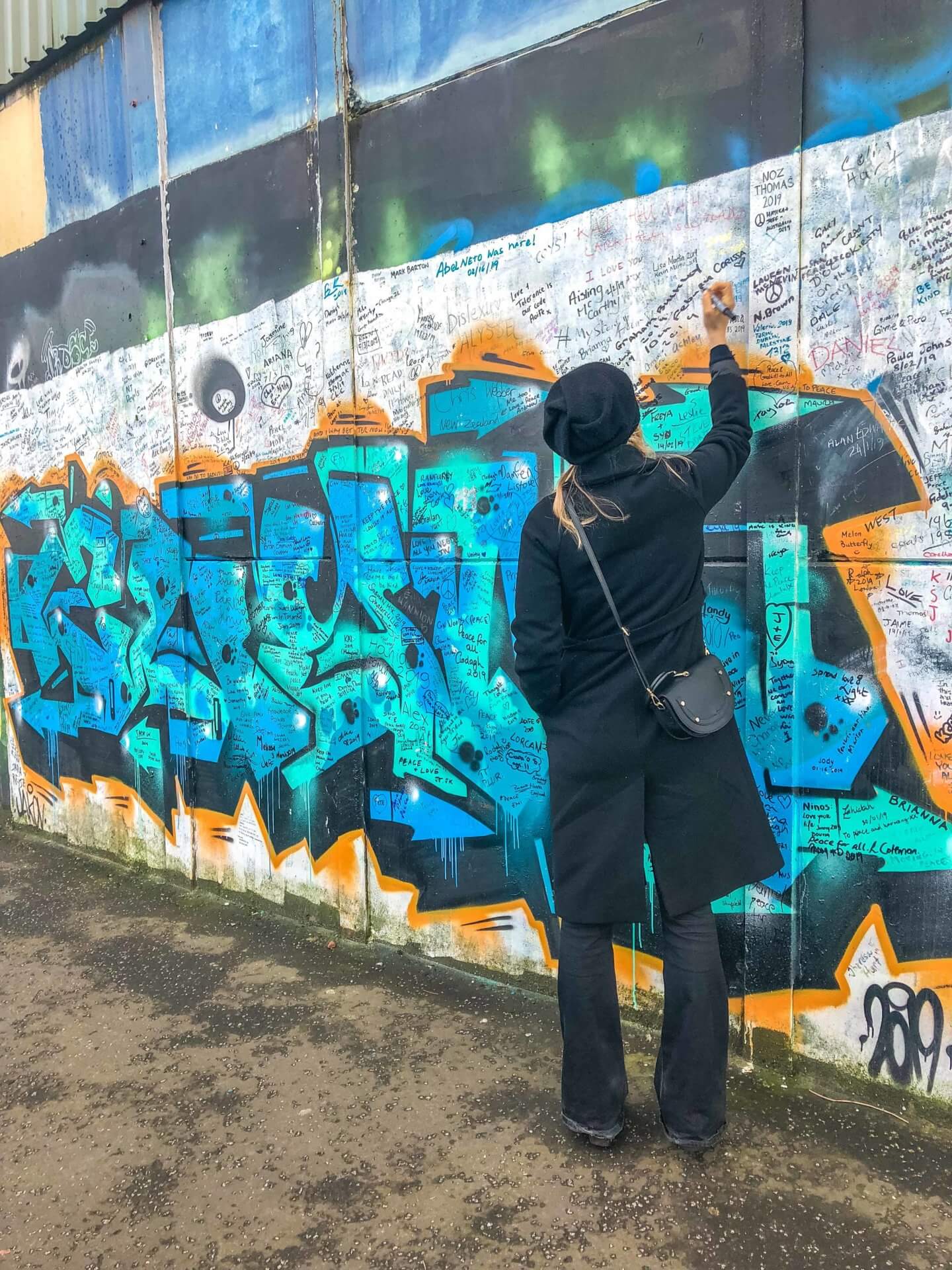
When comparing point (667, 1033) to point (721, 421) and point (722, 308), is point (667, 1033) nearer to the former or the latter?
point (721, 421)

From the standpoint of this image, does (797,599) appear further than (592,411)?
Yes

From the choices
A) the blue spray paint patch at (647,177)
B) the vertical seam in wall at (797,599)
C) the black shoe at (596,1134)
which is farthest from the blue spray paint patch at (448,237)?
the black shoe at (596,1134)

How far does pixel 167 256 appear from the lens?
4516 mm

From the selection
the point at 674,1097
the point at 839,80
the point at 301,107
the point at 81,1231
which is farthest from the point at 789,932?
the point at 301,107

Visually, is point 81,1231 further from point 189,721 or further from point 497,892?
point 189,721

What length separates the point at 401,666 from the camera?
3.73 m

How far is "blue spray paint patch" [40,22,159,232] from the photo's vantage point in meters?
4.48

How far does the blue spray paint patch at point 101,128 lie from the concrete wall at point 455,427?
25 mm

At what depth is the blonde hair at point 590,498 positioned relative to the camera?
7.81 ft

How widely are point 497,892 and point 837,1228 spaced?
1.56 m

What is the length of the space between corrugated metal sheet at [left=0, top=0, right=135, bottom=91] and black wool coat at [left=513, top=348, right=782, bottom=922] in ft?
13.1

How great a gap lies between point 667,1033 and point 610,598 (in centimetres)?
116

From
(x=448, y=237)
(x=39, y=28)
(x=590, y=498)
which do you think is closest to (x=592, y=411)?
(x=590, y=498)

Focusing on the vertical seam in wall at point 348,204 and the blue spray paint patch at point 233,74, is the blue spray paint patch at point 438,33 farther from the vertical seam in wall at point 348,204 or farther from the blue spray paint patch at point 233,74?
the blue spray paint patch at point 233,74
